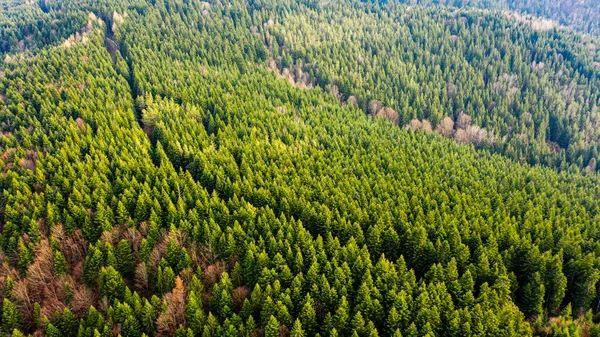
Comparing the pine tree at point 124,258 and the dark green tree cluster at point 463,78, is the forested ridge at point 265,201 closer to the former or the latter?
the pine tree at point 124,258

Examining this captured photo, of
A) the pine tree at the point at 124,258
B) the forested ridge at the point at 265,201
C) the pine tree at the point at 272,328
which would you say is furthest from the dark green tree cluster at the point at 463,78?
the pine tree at the point at 272,328

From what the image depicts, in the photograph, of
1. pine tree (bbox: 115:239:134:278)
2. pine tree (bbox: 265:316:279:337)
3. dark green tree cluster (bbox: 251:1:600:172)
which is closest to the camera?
pine tree (bbox: 265:316:279:337)

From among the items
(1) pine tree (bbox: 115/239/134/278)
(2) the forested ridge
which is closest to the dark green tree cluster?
(2) the forested ridge

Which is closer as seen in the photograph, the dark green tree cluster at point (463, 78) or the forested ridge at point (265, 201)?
the forested ridge at point (265, 201)

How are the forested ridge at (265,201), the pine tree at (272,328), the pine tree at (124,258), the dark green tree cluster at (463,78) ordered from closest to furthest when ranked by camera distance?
the pine tree at (272,328) < the forested ridge at (265,201) < the pine tree at (124,258) < the dark green tree cluster at (463,78)

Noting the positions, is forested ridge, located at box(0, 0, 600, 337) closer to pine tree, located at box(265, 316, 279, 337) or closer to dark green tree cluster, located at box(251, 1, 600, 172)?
pine tree, located at box(265, 316, 279, 337)

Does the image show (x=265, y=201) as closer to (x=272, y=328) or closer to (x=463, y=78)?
(x=272, y=328)

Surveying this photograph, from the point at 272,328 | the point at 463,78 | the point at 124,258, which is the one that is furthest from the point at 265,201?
the point at 463,78

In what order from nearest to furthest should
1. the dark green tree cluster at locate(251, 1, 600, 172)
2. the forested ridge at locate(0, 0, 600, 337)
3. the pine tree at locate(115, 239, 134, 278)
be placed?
the forested ridge at locate(0, 0, 600, 337)
the pine tree at locate(115, 239, 134, 278)
the dark green tree cluster at locate(251, 1, 600, 172)
